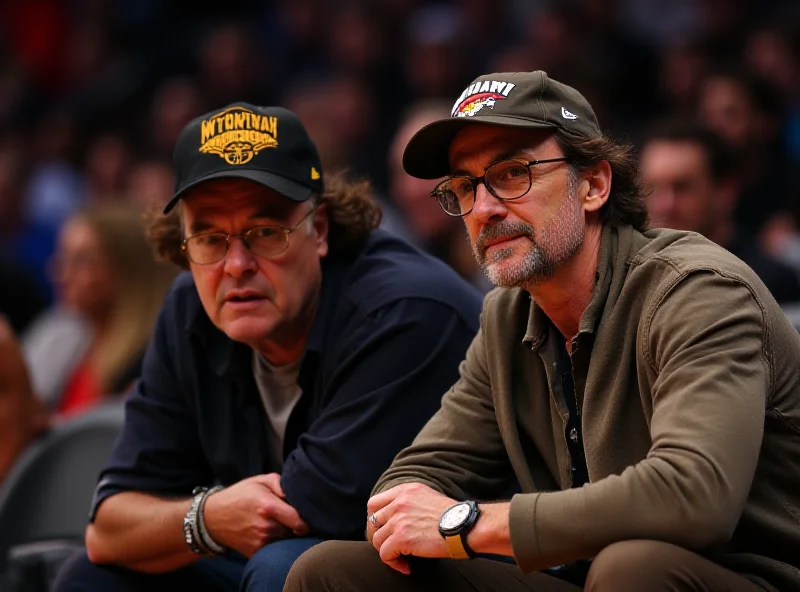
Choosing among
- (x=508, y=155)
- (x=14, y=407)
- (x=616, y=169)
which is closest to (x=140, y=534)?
(x=14, y=407)

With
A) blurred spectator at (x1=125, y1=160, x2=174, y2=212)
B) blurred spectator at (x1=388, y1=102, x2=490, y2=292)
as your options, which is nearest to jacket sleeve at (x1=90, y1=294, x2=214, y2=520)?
blurred spectator at (x1=388, y1=102, x2=490, y2=292)

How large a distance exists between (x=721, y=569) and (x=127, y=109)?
27.3ft

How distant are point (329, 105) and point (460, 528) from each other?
240 inches

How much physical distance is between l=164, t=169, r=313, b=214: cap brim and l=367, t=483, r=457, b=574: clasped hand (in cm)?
95

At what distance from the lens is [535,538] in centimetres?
249

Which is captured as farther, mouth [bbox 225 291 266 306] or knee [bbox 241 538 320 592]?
mouth [bbox 225 291 266 306]

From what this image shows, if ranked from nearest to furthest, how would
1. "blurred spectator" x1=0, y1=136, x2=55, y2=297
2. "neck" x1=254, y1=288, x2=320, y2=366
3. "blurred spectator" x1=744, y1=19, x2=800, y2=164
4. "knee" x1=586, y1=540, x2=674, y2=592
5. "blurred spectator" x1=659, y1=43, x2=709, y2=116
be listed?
"knee" x1=586, y1=540, x2=674, y2=592 → "neck" x1=254, y1=288, x2=320, y2=366 → "blurred spectator" x1=744, y1=19, x2=800, y2=164 → "blurred spectator" x1=659, y1=43, x2=709, y2=116 → "blurred spectator" x1=0, y1=136, x2=55, y2=297

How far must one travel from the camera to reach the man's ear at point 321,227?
12.2 feet

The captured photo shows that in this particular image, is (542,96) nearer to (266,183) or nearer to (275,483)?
(266,183)

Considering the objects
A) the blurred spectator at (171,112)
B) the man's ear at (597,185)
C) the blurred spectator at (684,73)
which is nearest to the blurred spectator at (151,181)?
the blurred spectator at (171,112)

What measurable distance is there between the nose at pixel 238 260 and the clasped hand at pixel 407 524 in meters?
0.85

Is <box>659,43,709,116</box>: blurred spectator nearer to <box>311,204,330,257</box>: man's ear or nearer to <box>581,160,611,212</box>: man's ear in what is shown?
<box>311,204,330,257</box>: man's ear

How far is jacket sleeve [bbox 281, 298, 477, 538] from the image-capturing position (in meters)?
3.35

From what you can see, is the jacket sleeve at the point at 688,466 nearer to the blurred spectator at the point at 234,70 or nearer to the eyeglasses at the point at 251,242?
the eyeglasses at the point at 251,242
